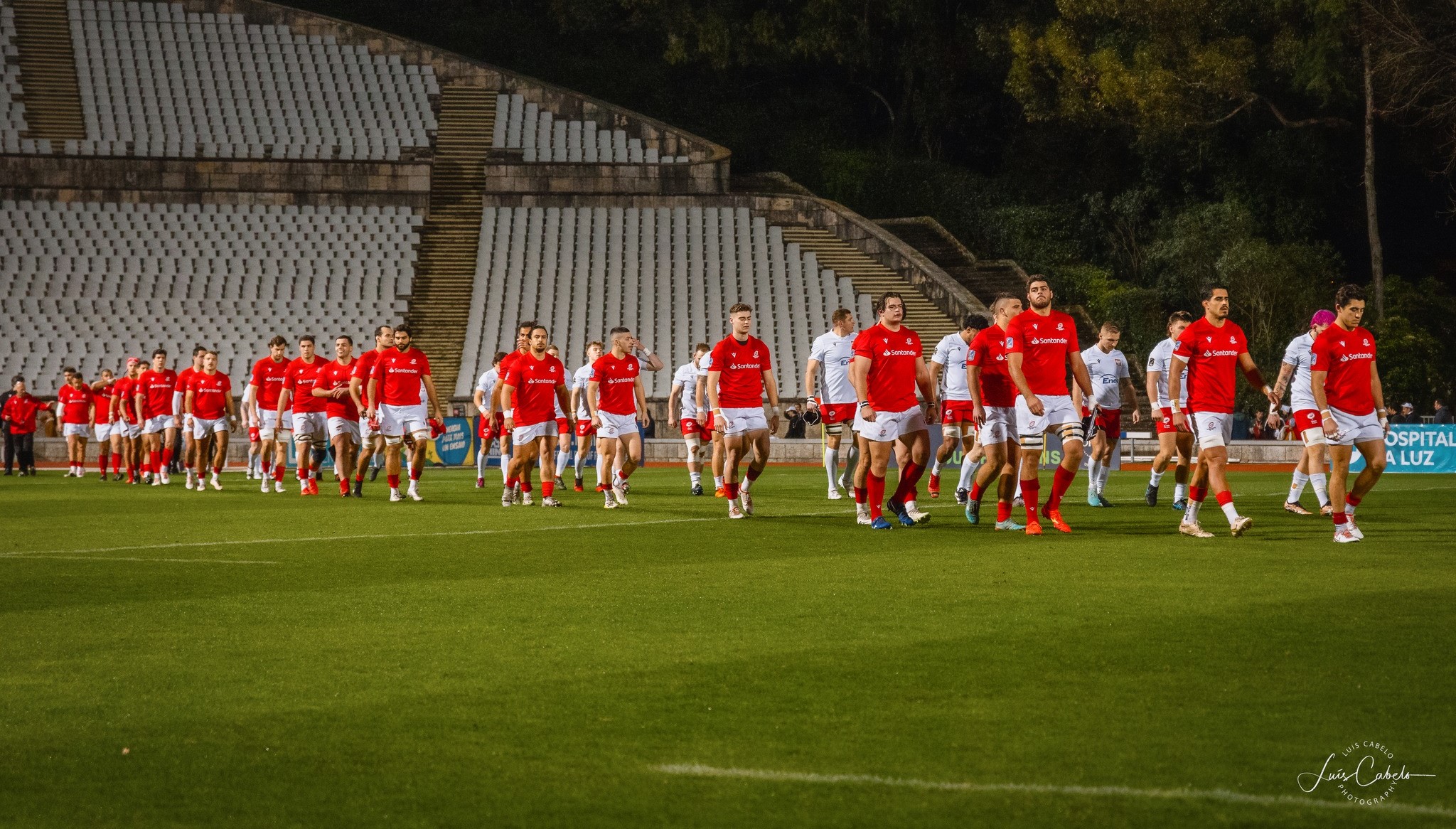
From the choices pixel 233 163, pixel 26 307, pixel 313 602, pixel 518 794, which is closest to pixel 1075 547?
pixel 313 602

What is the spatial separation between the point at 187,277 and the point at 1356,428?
107ft


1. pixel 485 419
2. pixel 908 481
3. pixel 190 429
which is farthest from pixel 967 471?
pixel 190 429

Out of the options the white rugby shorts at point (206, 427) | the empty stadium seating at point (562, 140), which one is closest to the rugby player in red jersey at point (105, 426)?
the white rugby shorts at point (206, 427)

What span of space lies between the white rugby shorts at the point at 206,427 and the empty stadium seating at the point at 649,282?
1195cm

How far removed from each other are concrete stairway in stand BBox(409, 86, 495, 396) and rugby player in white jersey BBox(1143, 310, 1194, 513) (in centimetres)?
2189

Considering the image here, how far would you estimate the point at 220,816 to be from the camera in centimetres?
439

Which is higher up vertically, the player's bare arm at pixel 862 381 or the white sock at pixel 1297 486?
the player's bare arm at pixel 862 381

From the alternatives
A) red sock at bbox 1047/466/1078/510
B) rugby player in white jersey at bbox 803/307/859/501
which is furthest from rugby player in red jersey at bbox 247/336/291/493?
red sock at bbox 1047/466/1078/510

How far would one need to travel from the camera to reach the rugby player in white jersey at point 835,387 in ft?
56.7

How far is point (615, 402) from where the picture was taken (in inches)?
683

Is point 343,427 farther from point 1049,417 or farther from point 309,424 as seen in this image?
point 1049,417

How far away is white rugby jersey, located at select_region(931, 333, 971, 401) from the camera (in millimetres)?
17469

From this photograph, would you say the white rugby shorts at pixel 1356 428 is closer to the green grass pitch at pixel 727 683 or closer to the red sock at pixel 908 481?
the green grass pitch at pixel 727 683

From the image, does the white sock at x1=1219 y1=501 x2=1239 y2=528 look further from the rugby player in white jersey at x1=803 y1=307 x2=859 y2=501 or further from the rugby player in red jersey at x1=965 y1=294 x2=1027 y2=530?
the rugby player in white jersey at x1=803 y1=307 x2=859 y2=501
